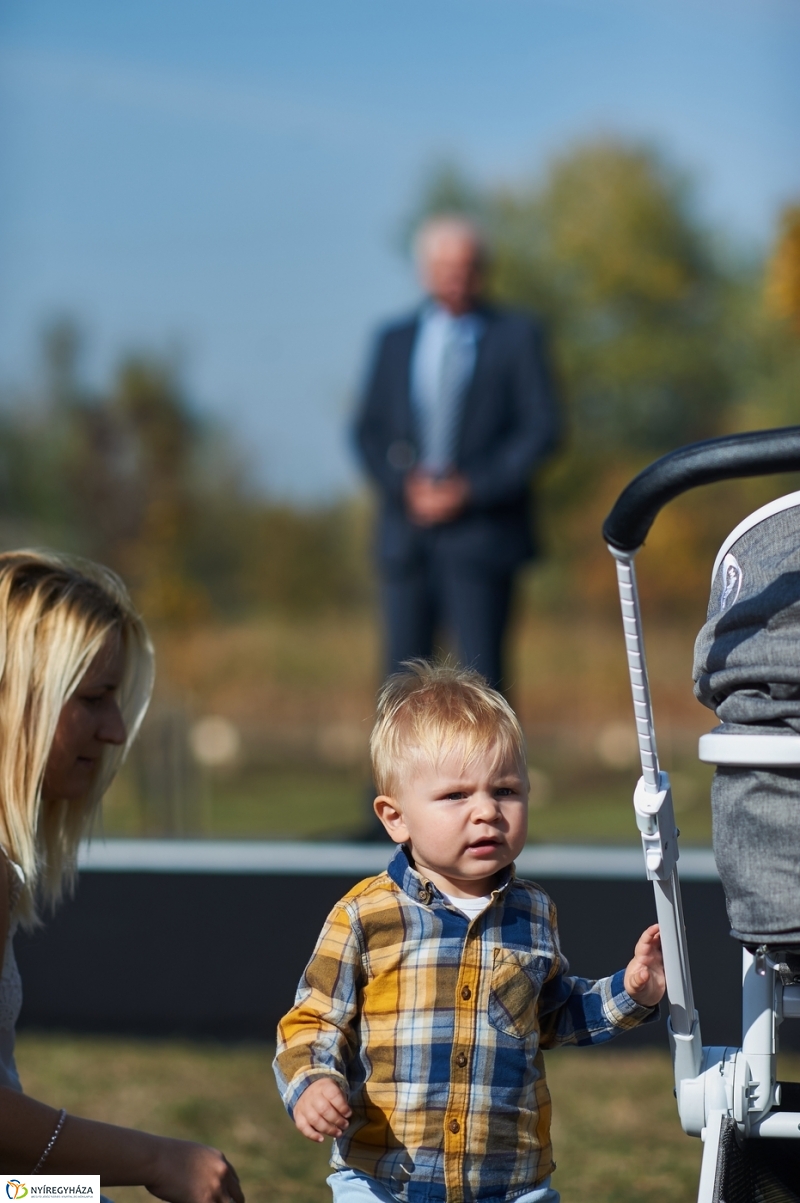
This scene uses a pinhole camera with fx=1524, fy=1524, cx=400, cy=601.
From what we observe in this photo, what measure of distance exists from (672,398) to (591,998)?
7.85m

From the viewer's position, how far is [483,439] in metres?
4.41

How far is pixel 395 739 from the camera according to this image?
170 centimetres

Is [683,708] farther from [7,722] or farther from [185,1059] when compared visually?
[7,722]

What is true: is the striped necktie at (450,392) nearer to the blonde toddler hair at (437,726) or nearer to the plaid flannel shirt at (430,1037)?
the blonde toddler hair at (437,726)

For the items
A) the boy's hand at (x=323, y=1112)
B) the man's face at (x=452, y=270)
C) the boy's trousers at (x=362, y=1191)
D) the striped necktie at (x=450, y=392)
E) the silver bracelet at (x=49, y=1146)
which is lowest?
the boy's trousers at (x=362, y=1191)

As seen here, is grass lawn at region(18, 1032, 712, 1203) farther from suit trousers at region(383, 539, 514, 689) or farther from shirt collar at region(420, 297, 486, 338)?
shirt collar at region(420, 297, 486, 338)

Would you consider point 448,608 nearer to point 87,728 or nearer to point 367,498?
point 87,728

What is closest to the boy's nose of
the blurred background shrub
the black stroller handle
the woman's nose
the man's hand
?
the black stroller handle

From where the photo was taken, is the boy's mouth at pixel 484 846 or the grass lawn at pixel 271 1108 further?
the grass lawn at pixel 271 1108

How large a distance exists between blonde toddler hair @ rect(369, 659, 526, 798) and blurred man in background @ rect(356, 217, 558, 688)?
8.19 feet

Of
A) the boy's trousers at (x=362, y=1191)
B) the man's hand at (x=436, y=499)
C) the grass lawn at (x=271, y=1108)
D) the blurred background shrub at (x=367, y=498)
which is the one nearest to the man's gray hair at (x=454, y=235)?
the man's hand at (x=436, y=499)

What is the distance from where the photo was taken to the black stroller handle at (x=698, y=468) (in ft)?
4.43

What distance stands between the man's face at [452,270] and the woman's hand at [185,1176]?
10.2 ft

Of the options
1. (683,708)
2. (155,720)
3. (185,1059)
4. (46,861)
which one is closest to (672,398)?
(683,708)
